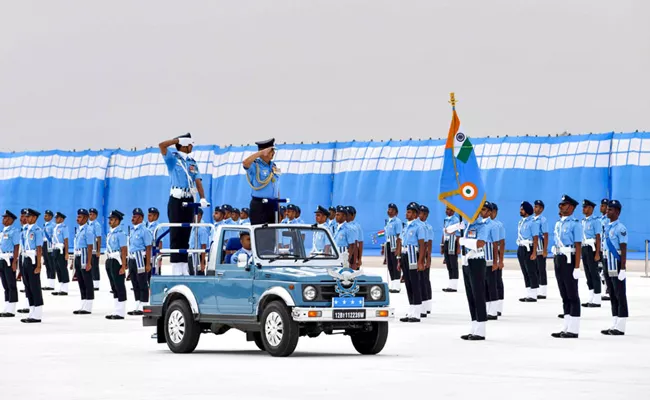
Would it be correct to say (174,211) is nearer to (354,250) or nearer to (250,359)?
(250,359)

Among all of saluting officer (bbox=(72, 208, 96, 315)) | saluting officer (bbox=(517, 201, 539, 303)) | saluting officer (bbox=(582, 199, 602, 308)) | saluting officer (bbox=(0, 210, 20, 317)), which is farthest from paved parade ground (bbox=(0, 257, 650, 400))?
saluting officer (bbox=(517, 201, 539, 303))

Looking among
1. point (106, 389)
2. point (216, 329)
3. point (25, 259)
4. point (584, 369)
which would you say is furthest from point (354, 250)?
point (106, 389)

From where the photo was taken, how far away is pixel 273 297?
16.8m

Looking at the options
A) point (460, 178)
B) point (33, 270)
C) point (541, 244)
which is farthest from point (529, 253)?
point (33, 270)

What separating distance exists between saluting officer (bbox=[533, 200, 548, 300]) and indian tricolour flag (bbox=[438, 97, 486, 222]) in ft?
23.4

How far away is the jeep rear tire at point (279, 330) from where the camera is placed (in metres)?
16.3

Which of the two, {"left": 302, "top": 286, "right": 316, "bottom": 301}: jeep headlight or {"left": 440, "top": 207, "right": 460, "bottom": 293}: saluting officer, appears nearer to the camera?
{"left": 302, "top": 286, "right": 316, "bottom": 301}: jeep headlight

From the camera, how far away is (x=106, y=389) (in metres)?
13.0

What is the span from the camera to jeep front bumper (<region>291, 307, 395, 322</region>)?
16220 mm

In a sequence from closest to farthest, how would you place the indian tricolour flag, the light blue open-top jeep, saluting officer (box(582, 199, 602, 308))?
the light blue open-top jeep
the indian tricolour flag
saluting officer (box(582, 199, 602, 308))

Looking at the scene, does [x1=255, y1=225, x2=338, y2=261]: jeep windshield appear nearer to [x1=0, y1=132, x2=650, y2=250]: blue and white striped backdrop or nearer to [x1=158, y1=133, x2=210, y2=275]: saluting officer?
[x1=158, y1=133, x2=210, y2=275]: saluting officer

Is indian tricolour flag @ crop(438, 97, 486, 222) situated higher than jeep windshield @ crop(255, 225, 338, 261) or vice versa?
indian tricolour flag @ crop(438, 97, 486, 222)

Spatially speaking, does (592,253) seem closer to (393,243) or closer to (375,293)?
(393,243)

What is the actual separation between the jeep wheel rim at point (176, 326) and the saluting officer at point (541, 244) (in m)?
13.1
